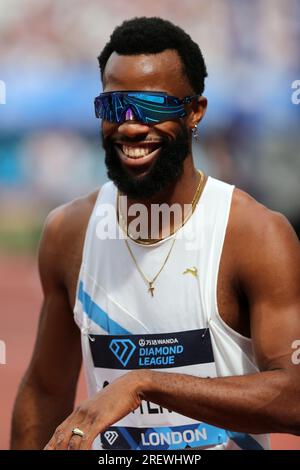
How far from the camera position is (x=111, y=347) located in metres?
3.89

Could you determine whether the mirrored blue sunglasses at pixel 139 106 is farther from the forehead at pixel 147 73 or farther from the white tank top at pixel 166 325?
the white tank top at pixel 166 325

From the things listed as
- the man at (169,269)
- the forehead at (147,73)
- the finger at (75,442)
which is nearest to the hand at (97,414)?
the finger at (75,442)

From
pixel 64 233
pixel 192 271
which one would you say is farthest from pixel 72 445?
pixel 64 233

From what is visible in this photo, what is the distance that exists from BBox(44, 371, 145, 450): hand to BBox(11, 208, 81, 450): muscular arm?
116cm

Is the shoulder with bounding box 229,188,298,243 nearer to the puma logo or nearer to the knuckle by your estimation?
the puma logo

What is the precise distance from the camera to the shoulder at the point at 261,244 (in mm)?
3645

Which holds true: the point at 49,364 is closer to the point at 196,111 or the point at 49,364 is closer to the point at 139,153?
the point at 139,153

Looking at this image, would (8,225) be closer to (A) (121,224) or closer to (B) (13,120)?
(B) (13,120)

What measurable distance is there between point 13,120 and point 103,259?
36.1 ft

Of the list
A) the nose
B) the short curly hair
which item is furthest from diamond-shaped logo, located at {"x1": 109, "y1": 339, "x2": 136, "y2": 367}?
the short curly hair

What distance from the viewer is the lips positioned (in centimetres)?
380

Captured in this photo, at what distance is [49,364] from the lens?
4246mm

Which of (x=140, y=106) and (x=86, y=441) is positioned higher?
(x=140, y=106)

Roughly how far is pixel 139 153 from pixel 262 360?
0.98 metres
